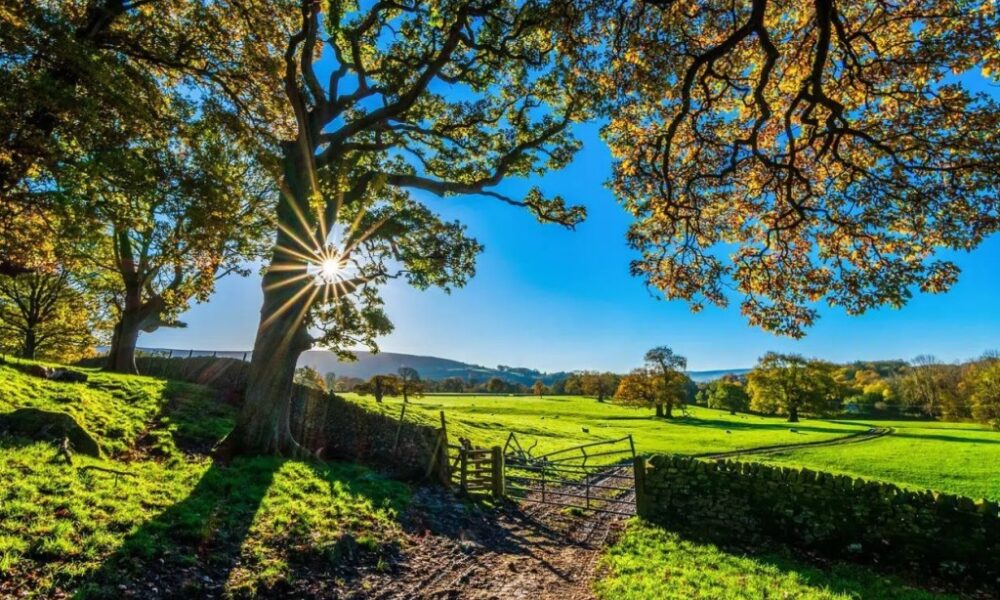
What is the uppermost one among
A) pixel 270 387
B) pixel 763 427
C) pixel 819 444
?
pixel 270 387

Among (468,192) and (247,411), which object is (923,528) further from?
(247,411)

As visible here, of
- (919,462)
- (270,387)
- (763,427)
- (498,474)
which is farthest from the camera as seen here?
(763,427)

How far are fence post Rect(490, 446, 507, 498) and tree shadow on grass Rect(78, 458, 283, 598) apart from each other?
7154 mm

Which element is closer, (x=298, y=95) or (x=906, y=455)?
(x=298, y=95)

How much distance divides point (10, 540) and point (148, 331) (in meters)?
26.7

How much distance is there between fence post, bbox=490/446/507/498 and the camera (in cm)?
1448

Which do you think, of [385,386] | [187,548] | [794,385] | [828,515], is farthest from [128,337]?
[794,385]

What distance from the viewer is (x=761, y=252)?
1059 cm

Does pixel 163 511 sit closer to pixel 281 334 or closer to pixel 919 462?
pixel 281 334

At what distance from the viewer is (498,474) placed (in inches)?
575

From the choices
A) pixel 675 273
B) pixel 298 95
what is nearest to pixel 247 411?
pixel 298 95

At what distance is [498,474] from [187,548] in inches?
373

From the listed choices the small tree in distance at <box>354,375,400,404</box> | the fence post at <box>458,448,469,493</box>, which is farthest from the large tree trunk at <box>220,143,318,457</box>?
the small tree in distance at <box>354,375,400,404</box>

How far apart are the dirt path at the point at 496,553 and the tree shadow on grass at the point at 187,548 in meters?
2.41
